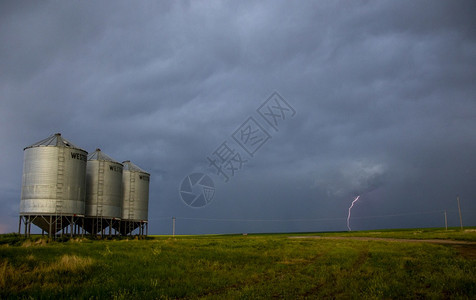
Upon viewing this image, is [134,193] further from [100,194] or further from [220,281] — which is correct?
[220,281]

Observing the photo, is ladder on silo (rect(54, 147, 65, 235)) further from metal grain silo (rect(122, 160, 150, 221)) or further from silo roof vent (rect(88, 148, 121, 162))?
metal grain silo (rect(122, 160, 150, 221))

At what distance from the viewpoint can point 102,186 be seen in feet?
205

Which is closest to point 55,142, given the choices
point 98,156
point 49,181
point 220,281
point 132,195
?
point 49,181

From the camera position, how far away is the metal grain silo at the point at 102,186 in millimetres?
61688

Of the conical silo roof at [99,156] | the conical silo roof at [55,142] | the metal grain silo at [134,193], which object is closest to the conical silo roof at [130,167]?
the metal grain silo at [134,193]

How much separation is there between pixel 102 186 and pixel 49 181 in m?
12.6

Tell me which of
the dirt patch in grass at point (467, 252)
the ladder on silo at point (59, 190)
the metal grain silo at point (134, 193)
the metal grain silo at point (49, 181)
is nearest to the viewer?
the dirt patch in grass at point (467, 252)

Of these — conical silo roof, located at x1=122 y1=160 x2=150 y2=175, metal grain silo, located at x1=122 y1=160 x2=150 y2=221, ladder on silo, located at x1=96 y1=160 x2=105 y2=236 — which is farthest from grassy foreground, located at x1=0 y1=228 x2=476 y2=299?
conical silo roof, located at x1=122 y1=160 x2=150 y2=175

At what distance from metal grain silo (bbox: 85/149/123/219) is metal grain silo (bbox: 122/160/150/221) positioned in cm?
624

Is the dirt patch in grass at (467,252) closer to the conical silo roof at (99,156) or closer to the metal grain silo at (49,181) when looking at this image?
the metal grain silo at (49,181)

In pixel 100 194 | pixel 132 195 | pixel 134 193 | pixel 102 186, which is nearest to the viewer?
pixel 100 194

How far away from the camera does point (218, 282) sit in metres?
14.5

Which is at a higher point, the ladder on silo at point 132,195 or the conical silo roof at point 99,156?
the conical silo roof at point 99,156

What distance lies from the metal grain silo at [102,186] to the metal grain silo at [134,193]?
6237 mm
